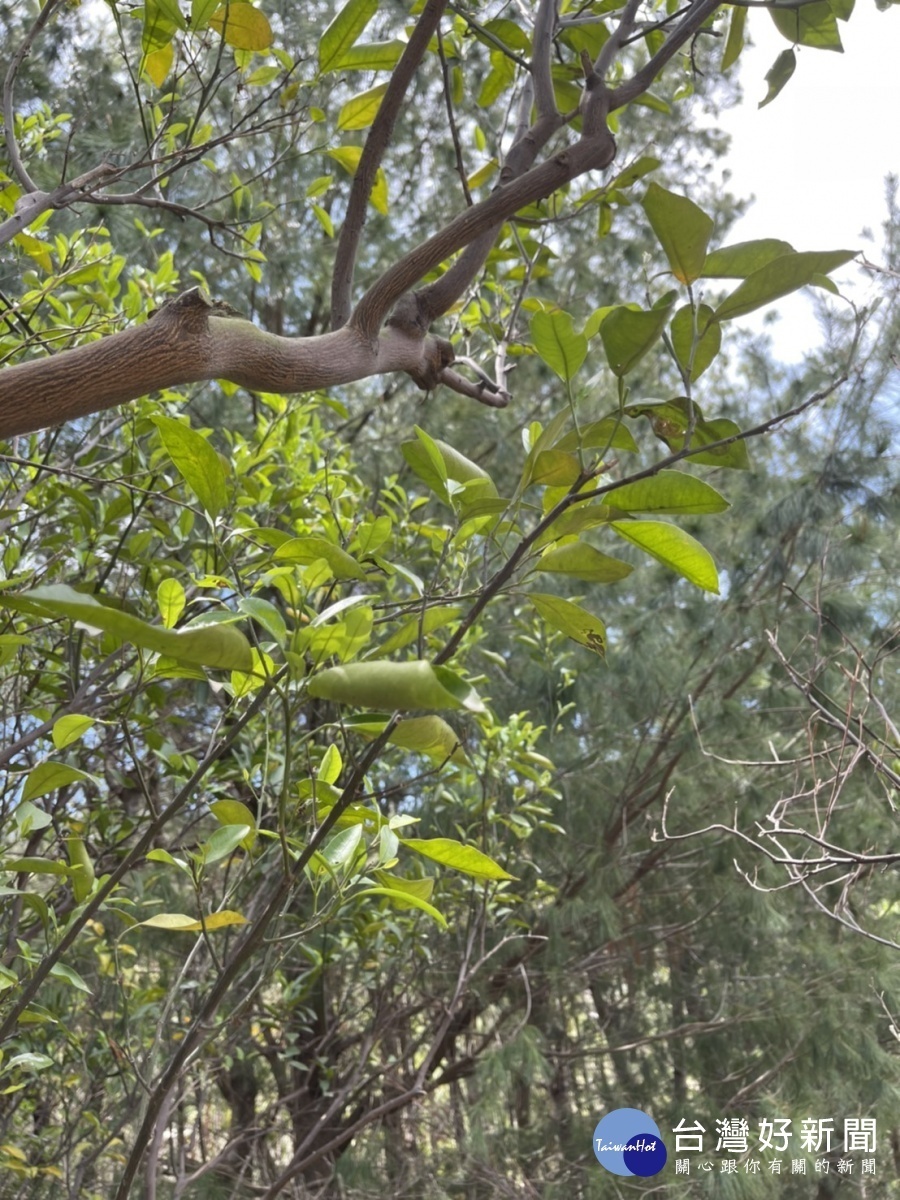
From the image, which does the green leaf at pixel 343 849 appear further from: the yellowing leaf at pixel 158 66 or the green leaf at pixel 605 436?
the yellowing leaf at pixel 158 66

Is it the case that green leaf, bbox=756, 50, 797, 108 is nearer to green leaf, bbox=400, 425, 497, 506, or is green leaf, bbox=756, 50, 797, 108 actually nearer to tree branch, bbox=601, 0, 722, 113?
tree branch, bbox=601, 0, 722, 113

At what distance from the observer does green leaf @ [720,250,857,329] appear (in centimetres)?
48

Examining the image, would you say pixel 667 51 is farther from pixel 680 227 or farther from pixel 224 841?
pixel 224 841

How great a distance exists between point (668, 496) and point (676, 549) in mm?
31

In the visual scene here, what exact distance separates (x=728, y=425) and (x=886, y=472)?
275 centimetres

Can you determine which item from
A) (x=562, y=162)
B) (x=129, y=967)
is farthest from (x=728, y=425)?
(x=129, y=967)

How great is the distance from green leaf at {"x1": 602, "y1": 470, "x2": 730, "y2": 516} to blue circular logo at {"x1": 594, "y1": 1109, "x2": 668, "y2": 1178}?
239cm

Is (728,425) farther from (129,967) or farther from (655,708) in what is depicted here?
(655,708)

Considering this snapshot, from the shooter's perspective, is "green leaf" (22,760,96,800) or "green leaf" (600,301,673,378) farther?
"green leaf" (22,760,96,800)

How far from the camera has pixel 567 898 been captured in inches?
112

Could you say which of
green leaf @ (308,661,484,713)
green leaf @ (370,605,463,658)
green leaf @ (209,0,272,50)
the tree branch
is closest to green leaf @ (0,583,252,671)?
green leaf @ (308,661,484,713)

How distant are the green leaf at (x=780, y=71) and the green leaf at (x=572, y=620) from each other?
22.5 inches

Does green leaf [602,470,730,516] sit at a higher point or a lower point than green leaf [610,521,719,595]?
higher

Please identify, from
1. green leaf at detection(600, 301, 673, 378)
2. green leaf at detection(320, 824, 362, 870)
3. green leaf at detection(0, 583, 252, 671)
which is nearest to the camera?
green leaf at detection(0, 583, 252, 671)
